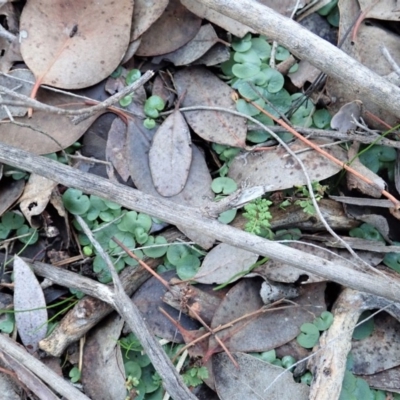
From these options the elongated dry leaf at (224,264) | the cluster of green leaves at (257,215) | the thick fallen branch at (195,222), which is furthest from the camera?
the elongated dry leaf at (224,264)

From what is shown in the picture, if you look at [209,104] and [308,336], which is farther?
[209,104]

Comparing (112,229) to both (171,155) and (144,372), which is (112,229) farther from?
(144,372)

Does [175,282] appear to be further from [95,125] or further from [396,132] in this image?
[396,132]

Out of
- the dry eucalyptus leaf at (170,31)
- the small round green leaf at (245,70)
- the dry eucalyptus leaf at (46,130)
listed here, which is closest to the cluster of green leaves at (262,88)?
the small round green leaf at (245,70)

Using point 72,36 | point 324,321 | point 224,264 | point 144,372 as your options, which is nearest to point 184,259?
point 224,264

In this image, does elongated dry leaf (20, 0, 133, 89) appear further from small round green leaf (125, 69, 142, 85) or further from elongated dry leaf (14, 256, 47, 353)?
elongated dry leaf (14, 256, 47, 353)

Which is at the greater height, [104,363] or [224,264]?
[224,264]

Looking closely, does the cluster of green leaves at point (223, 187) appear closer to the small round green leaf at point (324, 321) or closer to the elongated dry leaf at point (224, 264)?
the elongated dry leaf at point (224, 264)
